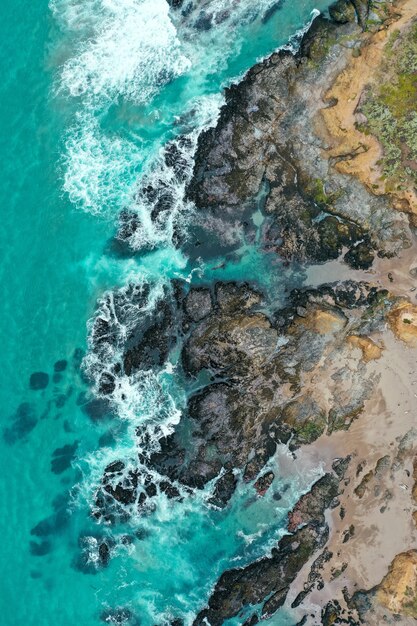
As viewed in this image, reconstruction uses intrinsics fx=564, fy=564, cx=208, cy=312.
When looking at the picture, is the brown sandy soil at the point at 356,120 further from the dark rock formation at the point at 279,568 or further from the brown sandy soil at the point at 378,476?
the dark rock formation at the point at 279,568

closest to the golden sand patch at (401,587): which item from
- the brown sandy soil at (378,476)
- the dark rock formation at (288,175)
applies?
the brown sandy soil at (378,476)

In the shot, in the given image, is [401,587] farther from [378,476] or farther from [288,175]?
[288,175]

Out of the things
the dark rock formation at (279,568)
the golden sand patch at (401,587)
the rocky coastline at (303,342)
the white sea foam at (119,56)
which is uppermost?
the white sea foam at (119,56)

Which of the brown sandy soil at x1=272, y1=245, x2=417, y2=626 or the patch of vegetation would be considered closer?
the patch of vegetation

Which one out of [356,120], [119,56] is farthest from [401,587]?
[119,56]

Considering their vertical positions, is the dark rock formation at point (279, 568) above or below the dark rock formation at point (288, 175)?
below

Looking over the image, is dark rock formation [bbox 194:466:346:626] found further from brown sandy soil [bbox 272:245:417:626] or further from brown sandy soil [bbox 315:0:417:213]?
brown sandy soil [bbox 315:0:417:213]

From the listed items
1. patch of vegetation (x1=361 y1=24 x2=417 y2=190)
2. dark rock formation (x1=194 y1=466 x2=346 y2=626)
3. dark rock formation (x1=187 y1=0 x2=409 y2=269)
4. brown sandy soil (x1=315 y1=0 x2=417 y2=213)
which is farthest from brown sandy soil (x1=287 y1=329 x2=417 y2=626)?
patch of vegetation (x1=361 y1=24 x2=417 y2=190)
